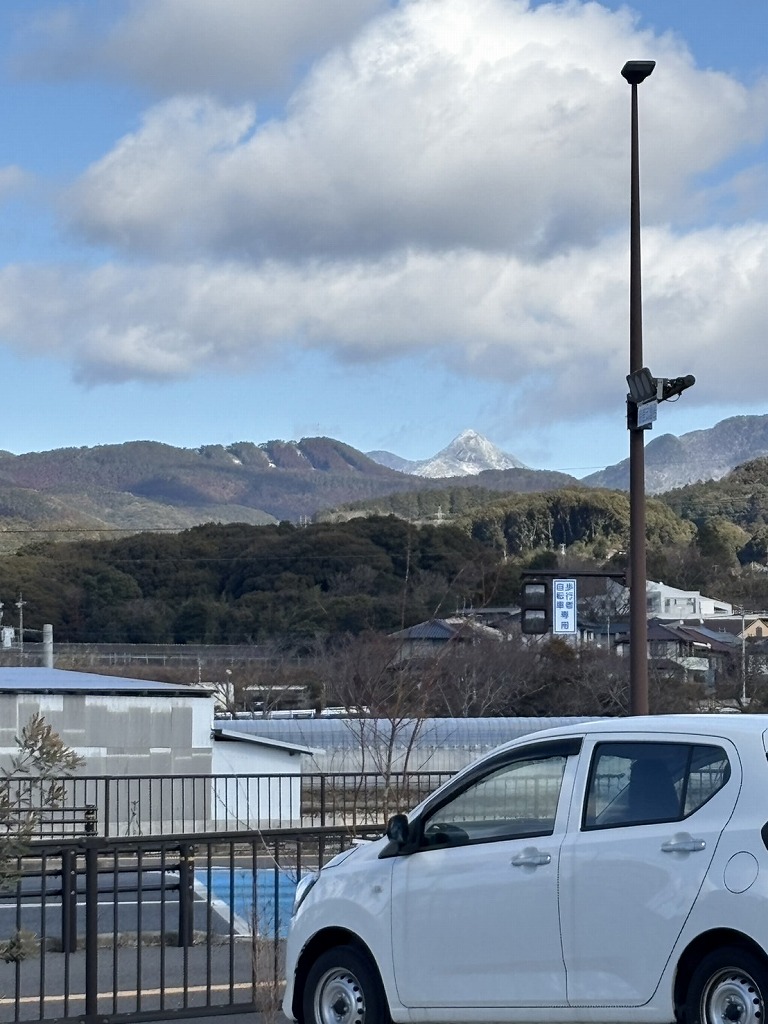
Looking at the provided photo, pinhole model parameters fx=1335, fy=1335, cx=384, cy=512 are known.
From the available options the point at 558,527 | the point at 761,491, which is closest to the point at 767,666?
the point at 558,527

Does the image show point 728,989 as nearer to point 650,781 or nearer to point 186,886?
point 650,781

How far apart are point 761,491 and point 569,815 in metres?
153

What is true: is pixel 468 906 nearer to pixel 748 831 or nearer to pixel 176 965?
pixel 748 831

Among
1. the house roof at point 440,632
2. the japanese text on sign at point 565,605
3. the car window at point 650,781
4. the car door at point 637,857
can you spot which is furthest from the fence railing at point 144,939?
the house roof at point 440,632

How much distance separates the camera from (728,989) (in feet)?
18.2

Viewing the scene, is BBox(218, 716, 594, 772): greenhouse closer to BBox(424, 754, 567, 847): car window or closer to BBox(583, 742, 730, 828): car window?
BBox(424, 754, 567, 847): car window

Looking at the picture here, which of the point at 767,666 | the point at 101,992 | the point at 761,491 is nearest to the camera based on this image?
the point at 101,992

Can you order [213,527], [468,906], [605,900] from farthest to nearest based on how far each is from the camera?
[213,527], [468,906], [605,900]

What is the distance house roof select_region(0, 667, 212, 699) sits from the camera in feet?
78.0

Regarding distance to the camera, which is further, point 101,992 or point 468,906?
point 101,992

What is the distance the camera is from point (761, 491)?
15325 centimetres

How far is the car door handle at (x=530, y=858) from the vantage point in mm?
6152

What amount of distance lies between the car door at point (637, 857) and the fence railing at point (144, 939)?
2.38m

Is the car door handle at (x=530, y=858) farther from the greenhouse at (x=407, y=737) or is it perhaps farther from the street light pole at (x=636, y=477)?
the greenhouse at (x=407, y=737)
